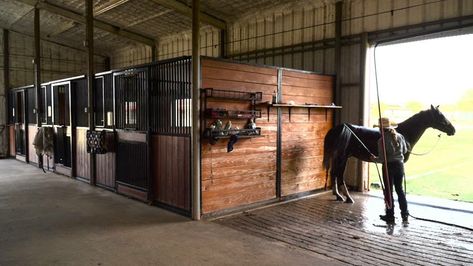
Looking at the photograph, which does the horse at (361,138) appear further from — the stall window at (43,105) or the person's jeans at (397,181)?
the stall window at (43,105)

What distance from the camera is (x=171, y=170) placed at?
15.6 feet

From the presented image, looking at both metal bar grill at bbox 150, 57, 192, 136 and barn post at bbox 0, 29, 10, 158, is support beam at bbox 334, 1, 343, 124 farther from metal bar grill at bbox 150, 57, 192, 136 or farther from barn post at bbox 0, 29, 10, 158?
barn post at bbox 0, 29, 10, 158

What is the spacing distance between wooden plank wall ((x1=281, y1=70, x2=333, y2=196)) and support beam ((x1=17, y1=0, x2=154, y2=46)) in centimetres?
629

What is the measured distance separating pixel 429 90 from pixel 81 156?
7.84 m

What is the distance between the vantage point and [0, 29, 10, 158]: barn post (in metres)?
10.6

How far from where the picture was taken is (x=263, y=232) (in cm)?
388

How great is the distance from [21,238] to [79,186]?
9.22 feet

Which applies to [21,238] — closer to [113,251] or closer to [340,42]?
[113,251]

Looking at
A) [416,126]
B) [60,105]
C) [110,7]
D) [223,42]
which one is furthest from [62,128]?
[416,126]

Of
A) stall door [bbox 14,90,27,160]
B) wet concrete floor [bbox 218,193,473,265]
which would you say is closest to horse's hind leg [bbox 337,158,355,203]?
wet concrete floor [bbox 218,193,473,265]

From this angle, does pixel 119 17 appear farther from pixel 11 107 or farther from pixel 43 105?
pixel 11 107

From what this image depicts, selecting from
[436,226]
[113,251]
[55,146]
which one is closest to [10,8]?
[55,146]

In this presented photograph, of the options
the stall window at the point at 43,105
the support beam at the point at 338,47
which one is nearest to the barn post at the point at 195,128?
the support beam at the point at 338,47

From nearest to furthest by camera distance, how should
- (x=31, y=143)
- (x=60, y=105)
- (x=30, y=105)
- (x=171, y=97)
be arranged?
(x=171, y=97) → (x=60, y=105) → (x=31, y=143) → (x=30, y=105)
